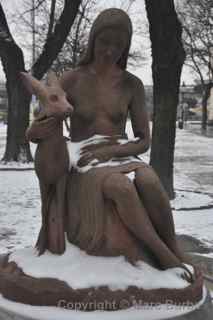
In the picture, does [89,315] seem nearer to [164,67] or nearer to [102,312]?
[102,312]

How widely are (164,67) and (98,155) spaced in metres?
6.01

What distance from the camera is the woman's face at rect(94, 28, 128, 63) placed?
4.10 metres

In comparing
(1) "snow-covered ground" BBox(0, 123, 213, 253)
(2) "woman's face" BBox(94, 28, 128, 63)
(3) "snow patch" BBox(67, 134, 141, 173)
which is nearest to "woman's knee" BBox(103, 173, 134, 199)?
(3) "snow patch" BBox(67, 134, 141, 173)

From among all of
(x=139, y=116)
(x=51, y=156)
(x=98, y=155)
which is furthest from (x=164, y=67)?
(x=51, y=156)

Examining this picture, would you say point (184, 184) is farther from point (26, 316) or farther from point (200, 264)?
point (26, 316)

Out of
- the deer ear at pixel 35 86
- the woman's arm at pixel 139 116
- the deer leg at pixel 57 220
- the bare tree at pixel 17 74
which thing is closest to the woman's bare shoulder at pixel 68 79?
the deer ear at pixel 35 86

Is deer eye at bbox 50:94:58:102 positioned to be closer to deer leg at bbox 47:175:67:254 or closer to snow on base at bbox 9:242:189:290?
deer leg at bbox 47:175:67:254

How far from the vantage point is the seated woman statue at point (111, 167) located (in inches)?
153

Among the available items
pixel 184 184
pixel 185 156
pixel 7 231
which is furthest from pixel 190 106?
pixel 7 231

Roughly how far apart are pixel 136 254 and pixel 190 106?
2488 inches

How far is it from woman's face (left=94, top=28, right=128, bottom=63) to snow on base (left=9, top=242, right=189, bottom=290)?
1.51 meters

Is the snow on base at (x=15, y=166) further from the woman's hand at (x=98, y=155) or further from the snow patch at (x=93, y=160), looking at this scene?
the woman's hand at (x=98, y=155)

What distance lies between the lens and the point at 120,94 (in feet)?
14.1

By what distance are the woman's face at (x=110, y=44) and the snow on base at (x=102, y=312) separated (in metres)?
1.89
